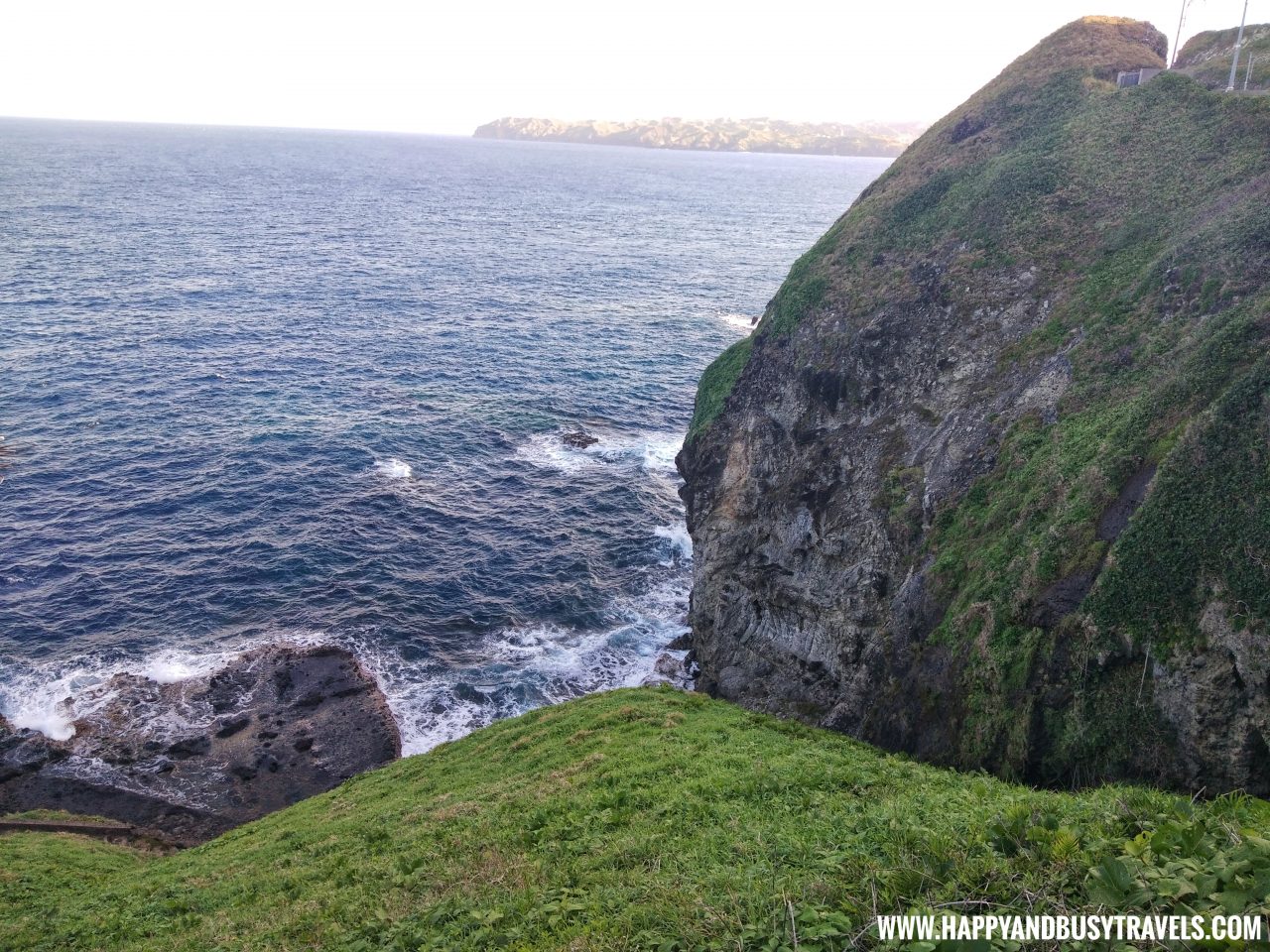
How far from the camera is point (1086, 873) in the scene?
9961 millimetres

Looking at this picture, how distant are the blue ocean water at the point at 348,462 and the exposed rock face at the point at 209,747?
1.43m

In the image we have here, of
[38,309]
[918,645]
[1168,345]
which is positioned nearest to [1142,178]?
[1168,345]

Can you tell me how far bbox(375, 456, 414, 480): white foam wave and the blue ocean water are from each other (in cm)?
19

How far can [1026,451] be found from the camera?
2656 centimetres

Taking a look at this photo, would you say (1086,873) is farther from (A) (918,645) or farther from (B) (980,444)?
(B) (980,444)

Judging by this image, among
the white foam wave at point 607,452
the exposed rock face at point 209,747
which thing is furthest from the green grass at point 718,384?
the exposed rock face at point 209,747

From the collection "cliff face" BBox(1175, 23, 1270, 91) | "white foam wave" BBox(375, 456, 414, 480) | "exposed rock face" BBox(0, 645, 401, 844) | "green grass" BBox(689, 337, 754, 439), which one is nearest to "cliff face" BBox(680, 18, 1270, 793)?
"green grass" BBox(689, 337, 754, 439)

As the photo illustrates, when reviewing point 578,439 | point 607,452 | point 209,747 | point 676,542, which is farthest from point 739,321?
point 209,747

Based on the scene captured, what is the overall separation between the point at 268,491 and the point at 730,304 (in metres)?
66.5

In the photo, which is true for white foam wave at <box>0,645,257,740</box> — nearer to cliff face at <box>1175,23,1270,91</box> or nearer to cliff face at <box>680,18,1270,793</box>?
cliff face at <box>680,18,1270,793</box>

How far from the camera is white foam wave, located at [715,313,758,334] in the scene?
3580 inches

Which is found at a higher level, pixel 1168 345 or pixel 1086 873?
pixel 1168 345

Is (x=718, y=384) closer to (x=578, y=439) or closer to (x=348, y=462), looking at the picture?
(x=578, y=439)

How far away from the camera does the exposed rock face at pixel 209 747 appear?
109 ft
